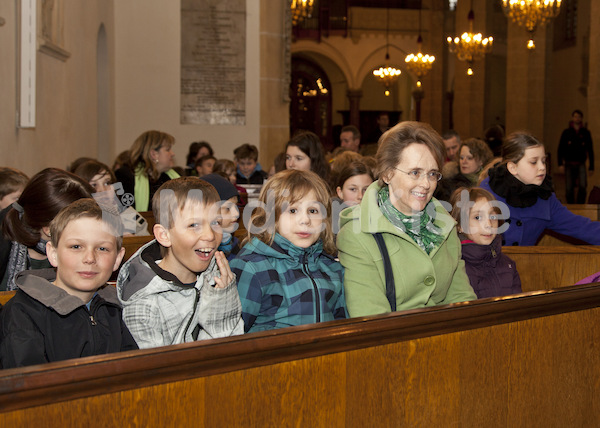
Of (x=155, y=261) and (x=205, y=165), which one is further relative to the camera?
(x=205, y=165)

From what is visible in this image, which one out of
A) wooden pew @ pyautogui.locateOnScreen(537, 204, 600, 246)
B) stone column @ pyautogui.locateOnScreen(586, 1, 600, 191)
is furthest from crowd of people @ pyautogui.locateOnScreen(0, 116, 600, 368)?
stone column @ pyautogui.locateOnScreen(586, 1, 600, 191)

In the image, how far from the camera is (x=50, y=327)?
7.65ft

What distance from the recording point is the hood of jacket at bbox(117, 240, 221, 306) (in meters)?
2.53

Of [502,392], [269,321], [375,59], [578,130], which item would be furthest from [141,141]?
[375,59]

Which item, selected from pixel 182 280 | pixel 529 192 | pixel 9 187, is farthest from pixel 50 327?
pixel 529 192

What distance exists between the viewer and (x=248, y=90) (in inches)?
448

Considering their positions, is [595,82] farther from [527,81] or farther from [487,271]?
[487,271]

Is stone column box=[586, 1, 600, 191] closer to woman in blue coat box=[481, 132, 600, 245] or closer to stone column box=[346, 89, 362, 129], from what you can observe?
woman in blue coat box=[481, 132, 600, 245]

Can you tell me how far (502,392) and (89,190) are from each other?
213cm

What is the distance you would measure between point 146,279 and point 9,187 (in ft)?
6.20

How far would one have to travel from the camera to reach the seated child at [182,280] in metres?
2.52

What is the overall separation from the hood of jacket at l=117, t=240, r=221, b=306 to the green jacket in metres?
0.52

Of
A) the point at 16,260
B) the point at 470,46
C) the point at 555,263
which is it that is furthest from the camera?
the point at 470,46

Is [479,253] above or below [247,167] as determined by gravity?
below
